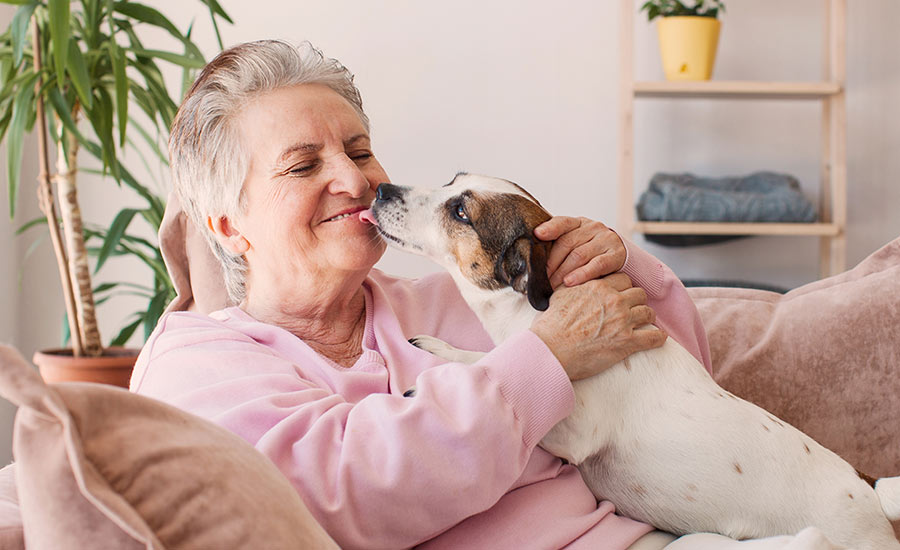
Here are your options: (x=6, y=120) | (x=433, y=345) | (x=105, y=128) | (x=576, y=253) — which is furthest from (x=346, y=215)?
(x=6, y=120)

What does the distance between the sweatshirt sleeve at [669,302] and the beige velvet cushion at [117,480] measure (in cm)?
93

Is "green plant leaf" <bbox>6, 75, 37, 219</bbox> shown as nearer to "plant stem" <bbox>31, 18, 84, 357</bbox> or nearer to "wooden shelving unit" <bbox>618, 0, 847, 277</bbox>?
"plant stem" <bbox>31, 18, 84, 357</bbox>

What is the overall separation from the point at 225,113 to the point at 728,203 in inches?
83.9

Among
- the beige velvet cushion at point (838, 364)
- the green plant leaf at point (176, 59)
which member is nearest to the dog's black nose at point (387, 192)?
the beige velvet cushion at point (838, 364)

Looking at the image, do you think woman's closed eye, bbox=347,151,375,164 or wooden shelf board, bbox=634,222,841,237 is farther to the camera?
wooden shelf board, bbox=634,222,841,237

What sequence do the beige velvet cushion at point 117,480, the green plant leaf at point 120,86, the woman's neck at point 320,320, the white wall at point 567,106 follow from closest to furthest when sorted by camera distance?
the beige velvet cushion at point 117,480
the woman's neck at point 320,320
the green plant leaf at point 120,86
the white wall at point 567,106

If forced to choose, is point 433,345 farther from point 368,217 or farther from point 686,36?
point 686,36

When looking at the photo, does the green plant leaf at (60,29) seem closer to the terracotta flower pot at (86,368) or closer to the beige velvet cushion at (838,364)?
the terracotta flower pot at (86,368)

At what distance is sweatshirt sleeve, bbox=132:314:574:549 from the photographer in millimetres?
989

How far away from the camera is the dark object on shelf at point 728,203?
9.82 ft

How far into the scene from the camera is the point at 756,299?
6.00 feet

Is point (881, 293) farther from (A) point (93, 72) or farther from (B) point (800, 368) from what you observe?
(A) point (93, 72)

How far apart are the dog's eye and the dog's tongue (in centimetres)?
14

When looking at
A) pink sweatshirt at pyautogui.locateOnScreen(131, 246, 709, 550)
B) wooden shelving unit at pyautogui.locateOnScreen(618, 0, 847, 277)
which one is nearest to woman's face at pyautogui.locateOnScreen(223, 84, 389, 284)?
pink sweatshirt at pyautogui.locateOnScreen(131, 246, 709, 550)
